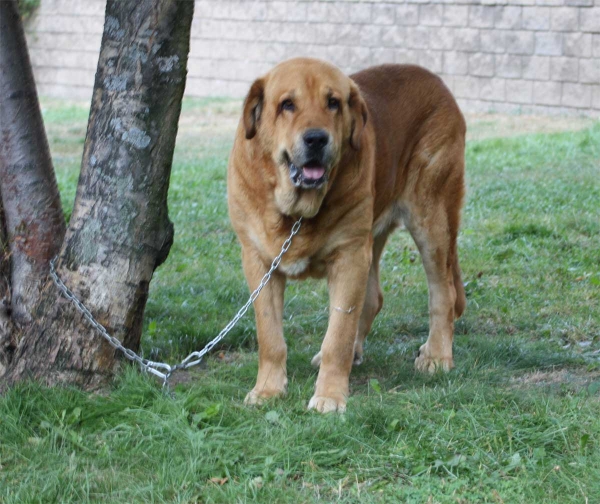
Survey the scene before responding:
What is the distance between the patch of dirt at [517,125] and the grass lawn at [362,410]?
18.5ft

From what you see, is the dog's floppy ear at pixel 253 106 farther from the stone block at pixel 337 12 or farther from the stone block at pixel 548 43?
the stone block at pixel 337 12

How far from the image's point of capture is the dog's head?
421 centimetres

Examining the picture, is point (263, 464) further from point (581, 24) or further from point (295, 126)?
point (581, 24)

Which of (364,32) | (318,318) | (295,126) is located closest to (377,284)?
(318,318)

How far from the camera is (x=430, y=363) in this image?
5004mm

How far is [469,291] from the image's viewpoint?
6.41 meters

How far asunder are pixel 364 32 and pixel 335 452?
12641 millimetres

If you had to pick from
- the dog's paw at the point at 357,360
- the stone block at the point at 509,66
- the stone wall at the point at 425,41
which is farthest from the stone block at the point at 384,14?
the dog's paw at the point at 357,360

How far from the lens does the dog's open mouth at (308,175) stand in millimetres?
4227

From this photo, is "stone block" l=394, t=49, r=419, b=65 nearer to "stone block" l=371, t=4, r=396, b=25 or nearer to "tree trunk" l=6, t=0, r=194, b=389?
"stone block" l=371, t=4, r=396, b=25

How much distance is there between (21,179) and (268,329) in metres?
1.41

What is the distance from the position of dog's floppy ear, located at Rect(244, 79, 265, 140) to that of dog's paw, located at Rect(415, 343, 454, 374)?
5.17 ft

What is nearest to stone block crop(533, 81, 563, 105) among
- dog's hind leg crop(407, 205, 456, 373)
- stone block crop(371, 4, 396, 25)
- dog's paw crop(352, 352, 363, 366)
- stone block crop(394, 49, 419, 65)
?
stone block crop(394, 49, 419, 65)

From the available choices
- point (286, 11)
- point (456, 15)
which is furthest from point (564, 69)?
point (286, 11)
